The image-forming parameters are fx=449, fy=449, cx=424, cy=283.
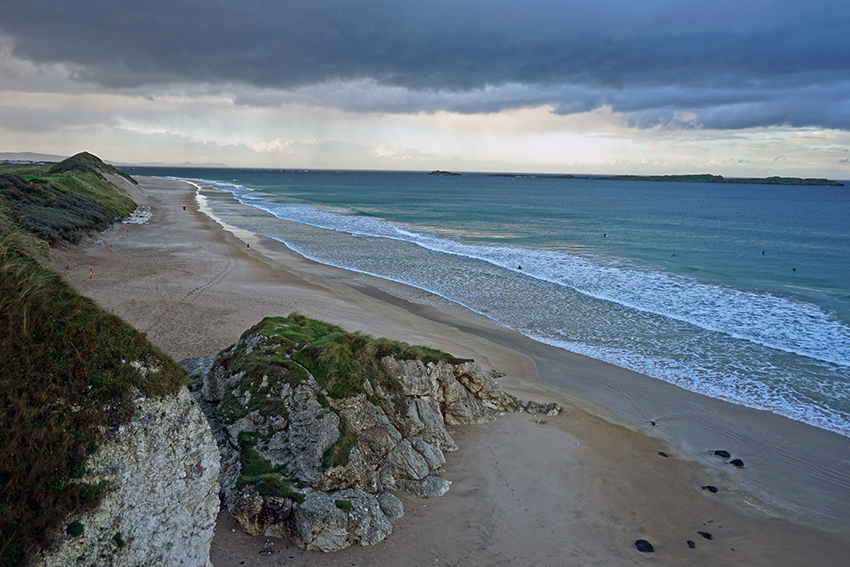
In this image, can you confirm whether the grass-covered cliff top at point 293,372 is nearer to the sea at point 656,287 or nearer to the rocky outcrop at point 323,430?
the rocky outcrop at point 323,430

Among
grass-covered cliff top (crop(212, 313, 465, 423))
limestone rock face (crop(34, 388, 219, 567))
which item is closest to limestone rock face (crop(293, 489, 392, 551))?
limestone rock face (crop(34, 388, 219, 567))

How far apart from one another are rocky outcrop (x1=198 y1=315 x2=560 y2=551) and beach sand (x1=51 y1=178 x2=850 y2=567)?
1.17 feet

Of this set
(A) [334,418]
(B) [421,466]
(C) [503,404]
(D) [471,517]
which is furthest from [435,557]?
(C) [503,404]

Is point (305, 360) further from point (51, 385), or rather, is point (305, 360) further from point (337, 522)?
point (51, 385)

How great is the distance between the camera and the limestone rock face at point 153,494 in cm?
451

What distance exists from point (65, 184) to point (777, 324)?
5502 cm

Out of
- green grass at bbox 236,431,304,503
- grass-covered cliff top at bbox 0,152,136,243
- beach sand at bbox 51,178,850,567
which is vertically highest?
grass-covered cliff top at bbox 0,152,136,243

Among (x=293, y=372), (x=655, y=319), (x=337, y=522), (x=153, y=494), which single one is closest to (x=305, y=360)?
(x=293, y=372)

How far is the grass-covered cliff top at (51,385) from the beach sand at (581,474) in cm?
201

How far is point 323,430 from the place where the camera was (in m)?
7.92

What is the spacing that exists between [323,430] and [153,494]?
321 cm

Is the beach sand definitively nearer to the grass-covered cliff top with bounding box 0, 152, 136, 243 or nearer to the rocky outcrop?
the rocky outcrop

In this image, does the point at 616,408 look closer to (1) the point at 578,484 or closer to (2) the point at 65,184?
(1) the point at 578,484

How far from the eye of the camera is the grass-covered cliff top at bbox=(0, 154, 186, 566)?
165 inches
